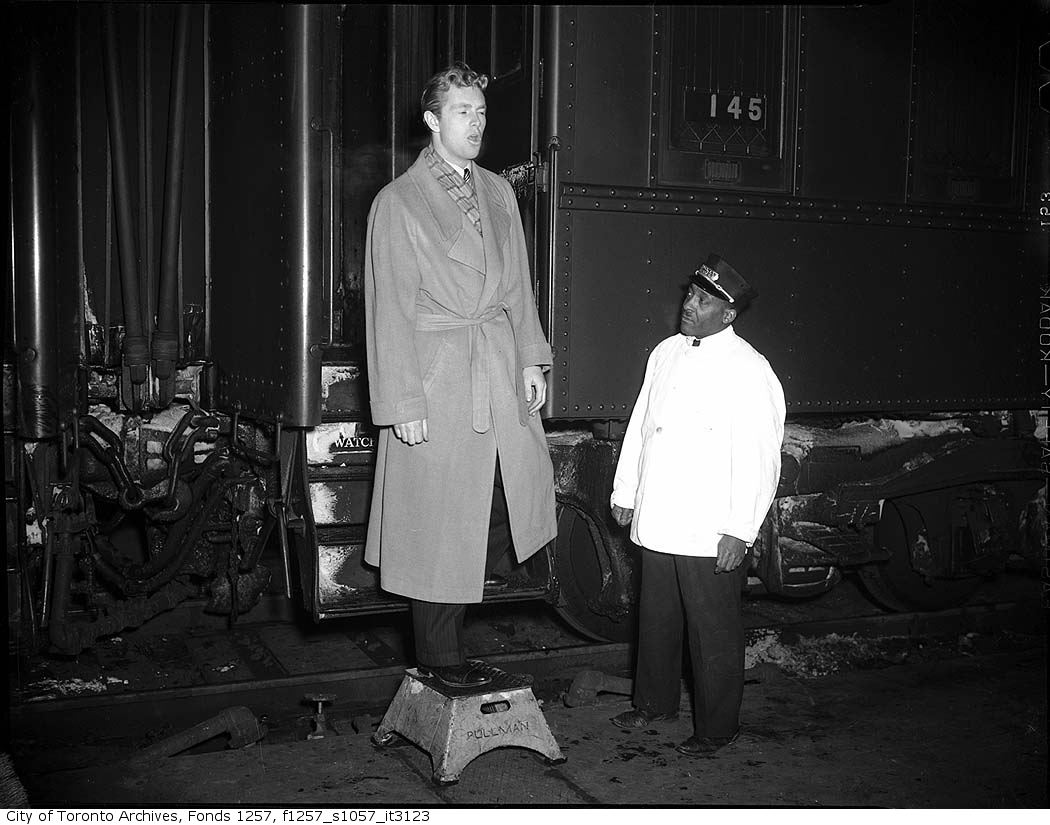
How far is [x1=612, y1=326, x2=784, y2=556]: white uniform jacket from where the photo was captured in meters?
3.47

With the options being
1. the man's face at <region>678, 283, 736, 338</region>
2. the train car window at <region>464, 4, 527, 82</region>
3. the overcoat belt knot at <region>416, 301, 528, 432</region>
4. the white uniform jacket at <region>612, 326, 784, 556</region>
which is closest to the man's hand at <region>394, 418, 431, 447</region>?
the overcoat belt knot at <region>416, 301, 528, 432</region>

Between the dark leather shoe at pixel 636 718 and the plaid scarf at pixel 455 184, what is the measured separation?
5.55 feet

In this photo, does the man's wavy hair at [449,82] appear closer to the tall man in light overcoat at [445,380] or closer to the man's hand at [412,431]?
the tall man in light overcoat at [445,380]

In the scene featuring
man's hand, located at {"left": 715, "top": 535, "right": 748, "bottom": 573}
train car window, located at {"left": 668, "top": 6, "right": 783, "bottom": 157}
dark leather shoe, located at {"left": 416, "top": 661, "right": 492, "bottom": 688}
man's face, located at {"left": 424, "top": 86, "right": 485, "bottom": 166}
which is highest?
train car window, located at {"left": 668, "top": 6, "right": 783, "bottom": 157}

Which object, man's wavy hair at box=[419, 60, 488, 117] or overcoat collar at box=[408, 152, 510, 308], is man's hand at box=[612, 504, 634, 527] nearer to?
overcoat collar at box=[408, 152, 510, 308]

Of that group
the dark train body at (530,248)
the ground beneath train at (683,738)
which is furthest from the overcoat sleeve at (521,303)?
the ground beneath train at (683,738)

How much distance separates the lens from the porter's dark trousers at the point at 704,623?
3.57 m

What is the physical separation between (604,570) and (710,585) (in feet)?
3.77

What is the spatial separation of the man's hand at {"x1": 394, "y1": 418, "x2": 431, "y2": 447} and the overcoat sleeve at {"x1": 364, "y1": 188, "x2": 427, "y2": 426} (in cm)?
1

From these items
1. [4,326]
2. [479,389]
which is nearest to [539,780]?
[479,389]

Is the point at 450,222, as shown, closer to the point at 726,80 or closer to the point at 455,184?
the point at 455,184

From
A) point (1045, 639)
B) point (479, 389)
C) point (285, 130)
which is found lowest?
point (1045, 639)

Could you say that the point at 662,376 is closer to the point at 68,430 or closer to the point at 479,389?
the point at 479,389

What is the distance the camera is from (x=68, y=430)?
4.09m
